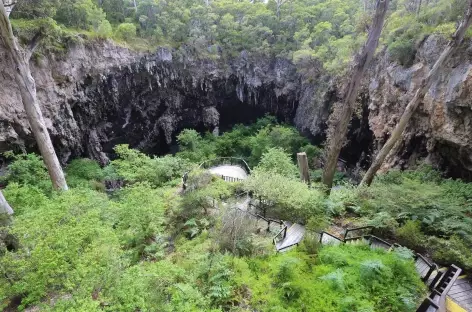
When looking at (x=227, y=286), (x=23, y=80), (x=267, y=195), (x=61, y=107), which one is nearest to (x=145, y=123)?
(x=61, y=107)

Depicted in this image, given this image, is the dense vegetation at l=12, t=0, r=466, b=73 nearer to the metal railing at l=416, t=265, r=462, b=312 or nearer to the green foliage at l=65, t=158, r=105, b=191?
the green foliage at l=65, t=158, r=105, b=191

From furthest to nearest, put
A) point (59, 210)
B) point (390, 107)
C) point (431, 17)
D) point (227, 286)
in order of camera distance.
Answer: point (390, 107) → point (431, 17) → point (59, 210) → point (227, 286)

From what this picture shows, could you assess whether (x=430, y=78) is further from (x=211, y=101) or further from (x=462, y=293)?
(x=211, y=101)

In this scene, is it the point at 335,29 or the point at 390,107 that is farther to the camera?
the point at 335,29

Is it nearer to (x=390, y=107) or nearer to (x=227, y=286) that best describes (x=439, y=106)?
(x=390, y=107)

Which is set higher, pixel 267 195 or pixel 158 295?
pixel 158 295

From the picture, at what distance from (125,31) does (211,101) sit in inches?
475

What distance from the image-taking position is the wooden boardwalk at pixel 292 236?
944 centimetres

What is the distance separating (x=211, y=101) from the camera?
3200 cm

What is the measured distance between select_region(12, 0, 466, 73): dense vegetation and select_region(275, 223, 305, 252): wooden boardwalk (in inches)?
449

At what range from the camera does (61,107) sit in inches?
715

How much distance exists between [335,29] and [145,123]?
2350cm

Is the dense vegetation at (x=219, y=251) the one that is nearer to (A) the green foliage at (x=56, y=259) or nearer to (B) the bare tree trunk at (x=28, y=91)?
(A) the green foliage at (x=56, y=259)

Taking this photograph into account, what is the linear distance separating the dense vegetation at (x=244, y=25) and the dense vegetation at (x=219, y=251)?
8873 mm
